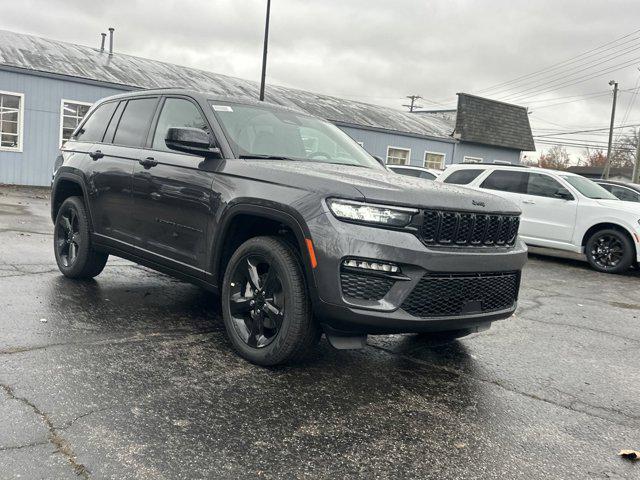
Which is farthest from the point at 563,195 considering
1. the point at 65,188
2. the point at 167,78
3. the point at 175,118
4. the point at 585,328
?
the point at 167,78

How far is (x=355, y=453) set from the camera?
112 inches

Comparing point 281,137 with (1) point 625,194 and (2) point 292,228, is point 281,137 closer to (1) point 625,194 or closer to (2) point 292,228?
(2) point 292,228

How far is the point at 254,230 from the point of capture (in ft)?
13.8

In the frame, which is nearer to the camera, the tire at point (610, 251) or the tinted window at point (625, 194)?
the tire at point (610, 251)

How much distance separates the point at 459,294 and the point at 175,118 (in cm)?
277

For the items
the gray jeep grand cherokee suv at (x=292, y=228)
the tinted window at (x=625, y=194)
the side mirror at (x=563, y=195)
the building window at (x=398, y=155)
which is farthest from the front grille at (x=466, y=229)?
the building window at (x=398, y=155)

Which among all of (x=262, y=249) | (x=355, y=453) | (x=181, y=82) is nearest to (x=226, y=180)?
(x=262, y=249)

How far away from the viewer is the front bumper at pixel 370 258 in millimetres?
3416

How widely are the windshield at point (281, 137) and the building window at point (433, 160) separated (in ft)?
79.3

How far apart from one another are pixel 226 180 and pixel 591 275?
317 inches

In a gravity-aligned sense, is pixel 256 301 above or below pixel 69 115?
below

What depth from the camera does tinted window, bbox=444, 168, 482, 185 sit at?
1202 centimetres

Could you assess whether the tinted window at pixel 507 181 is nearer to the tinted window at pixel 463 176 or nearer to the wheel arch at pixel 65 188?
the tinted window at pixel 463 176

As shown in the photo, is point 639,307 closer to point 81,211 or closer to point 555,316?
point 555,316
